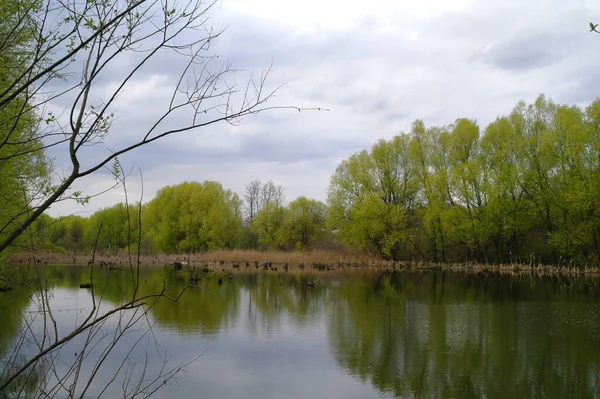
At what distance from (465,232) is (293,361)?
89.2 ft

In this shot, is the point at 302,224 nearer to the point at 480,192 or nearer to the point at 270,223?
the point at 270,223

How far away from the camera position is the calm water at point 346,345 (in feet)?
27.5

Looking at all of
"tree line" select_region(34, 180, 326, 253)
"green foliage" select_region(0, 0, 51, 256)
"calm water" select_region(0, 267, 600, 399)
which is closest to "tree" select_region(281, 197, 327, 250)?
"tree line" select_region(34, 180, 326, 253)

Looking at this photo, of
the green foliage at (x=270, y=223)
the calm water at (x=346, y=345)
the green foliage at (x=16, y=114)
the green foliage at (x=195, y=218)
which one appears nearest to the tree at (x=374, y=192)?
the green foliage at (x=270, y=223)

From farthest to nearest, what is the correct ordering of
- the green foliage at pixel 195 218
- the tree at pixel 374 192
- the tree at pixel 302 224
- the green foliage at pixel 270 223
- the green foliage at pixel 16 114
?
the green foliage at pixel 270 223 → the green foliage at pixel 195 218 → the tree at pixel 302 224 → the tree at pixel 374 192 → the green foliage at pixel 16 114

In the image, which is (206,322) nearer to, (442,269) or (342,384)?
(342,384)

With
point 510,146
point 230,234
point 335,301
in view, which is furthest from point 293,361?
point 230,234

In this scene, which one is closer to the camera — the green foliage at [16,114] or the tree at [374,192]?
the green foliage at [16,114]

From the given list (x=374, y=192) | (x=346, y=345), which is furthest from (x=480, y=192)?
(x=346, y=345)

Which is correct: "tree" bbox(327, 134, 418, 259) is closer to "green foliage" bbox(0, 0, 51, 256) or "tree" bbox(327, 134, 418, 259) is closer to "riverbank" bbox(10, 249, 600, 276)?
"riverbank" bbox(10, 249, 600, 276)

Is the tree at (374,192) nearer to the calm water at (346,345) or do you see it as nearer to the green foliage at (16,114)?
the calm water at (346,345)

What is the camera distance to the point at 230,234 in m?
51.2

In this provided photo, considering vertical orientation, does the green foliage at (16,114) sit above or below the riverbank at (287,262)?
above

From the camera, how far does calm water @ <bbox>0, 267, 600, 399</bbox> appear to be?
8.37 metres
